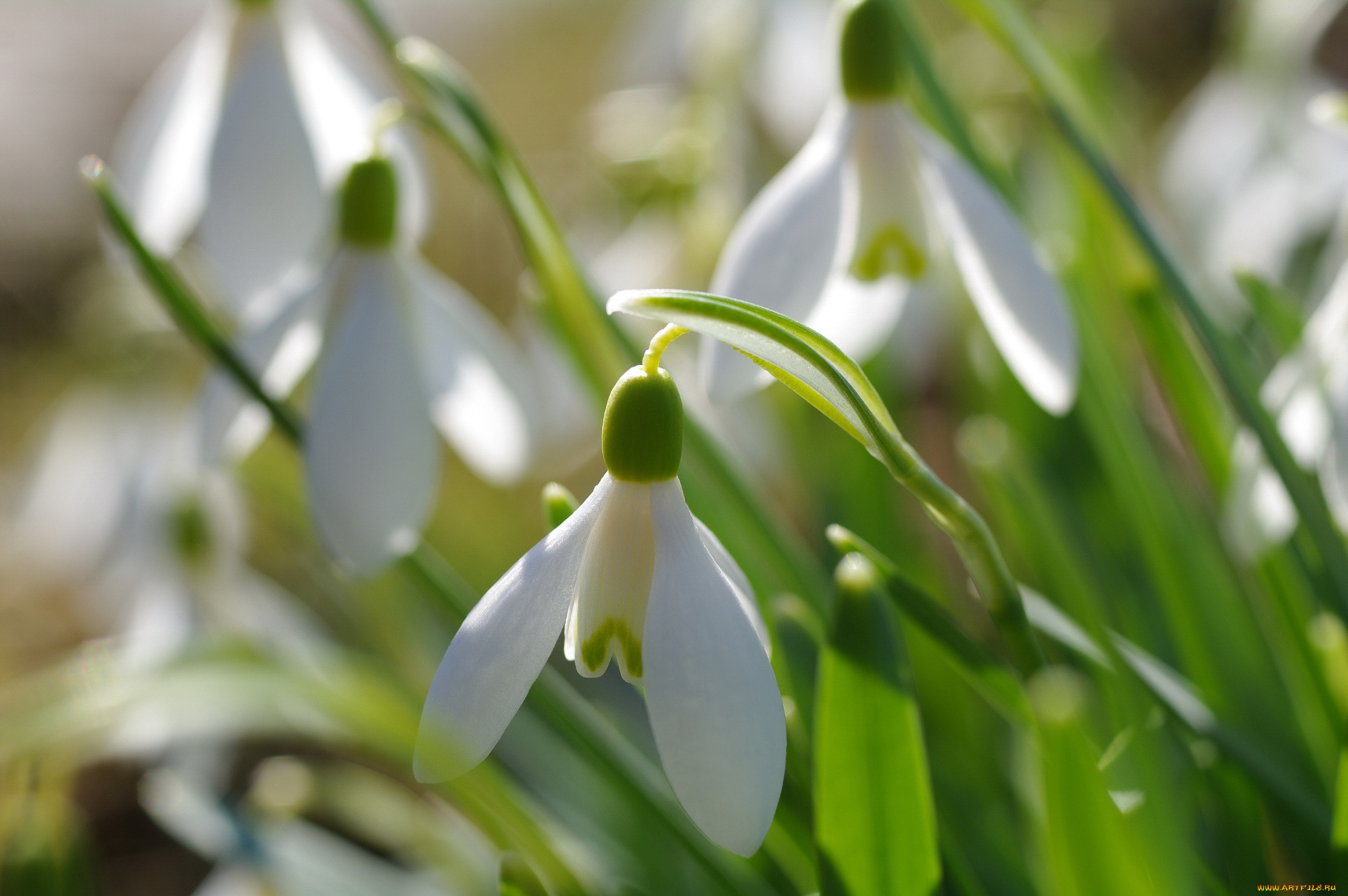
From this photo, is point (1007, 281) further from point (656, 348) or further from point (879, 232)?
point (656, 348)

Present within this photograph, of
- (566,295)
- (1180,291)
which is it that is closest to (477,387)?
(566,295)

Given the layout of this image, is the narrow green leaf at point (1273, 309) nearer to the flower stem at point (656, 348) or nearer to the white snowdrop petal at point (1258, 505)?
the white snowdrop petal at point (1258, 505)

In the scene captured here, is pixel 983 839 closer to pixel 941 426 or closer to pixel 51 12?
pixel 941 426

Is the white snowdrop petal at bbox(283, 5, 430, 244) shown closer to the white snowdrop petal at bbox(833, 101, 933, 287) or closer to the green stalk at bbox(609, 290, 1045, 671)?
the white snowdrop petal at bbox(833, 101, 933, 287)

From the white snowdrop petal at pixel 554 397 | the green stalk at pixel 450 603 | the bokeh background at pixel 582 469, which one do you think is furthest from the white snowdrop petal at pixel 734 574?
the white snowdrop petal at pixel 554 397

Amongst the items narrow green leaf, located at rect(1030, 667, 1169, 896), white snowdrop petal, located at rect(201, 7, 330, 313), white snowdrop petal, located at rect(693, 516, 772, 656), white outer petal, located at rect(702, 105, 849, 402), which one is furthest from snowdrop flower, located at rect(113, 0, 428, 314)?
narrow green leaf, located at rect(1030, 667, 1169, 896)

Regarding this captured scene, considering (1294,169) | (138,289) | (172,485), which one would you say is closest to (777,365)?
(172,485)
